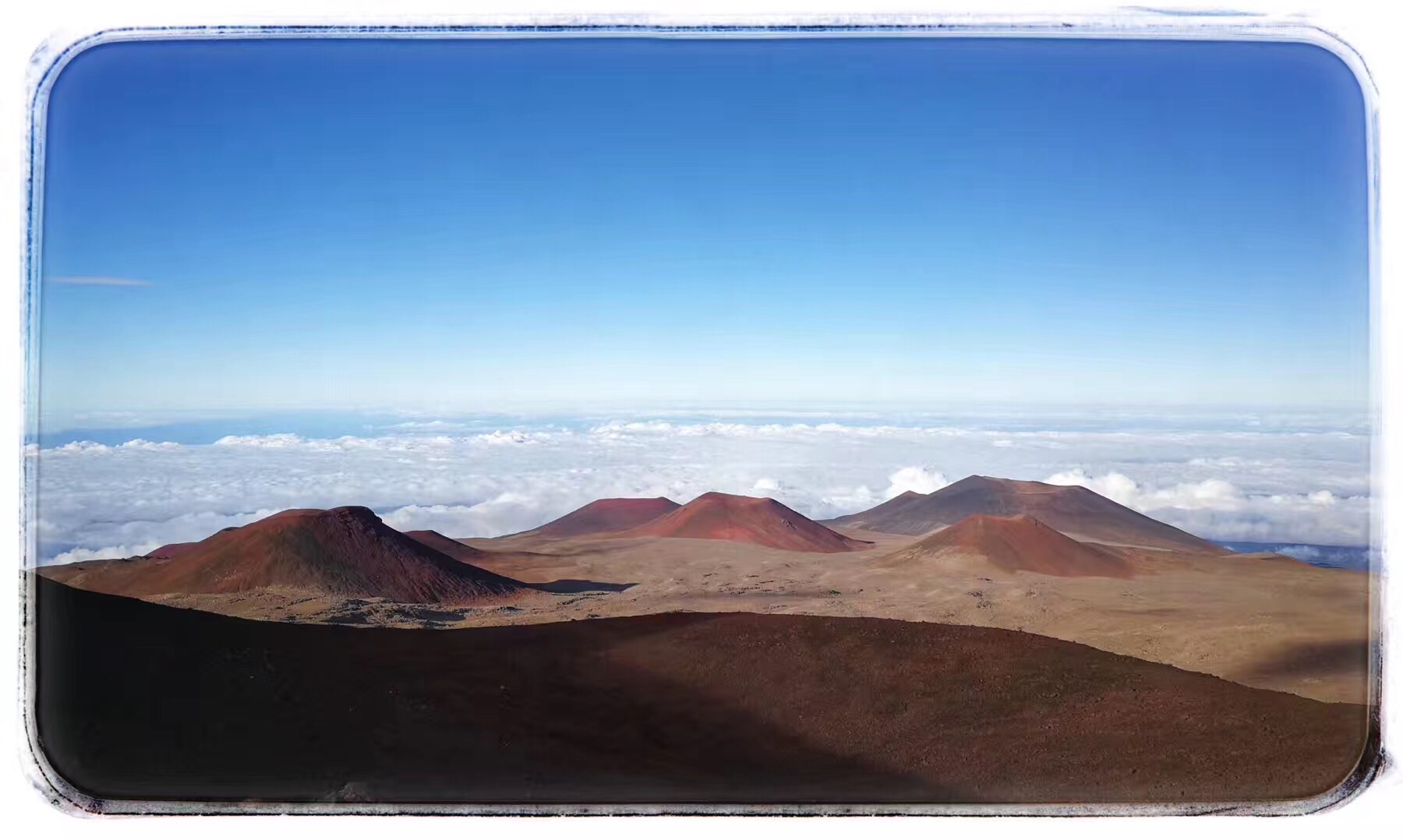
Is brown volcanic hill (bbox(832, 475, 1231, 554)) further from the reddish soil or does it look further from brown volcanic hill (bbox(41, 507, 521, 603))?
the reddish soil

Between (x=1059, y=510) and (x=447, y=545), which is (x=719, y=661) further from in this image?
(x=1059, y=510)

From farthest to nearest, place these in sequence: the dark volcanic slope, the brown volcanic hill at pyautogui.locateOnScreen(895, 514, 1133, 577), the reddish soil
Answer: the brown volcanic hill at pyautogui.locateOnScreen(895, 514, 1133, 577) → the reddish soil → the dark volcanic slope

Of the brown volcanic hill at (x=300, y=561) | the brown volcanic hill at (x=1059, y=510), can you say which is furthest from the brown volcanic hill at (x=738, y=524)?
the brown volcanic hill at (x=300, y=561)

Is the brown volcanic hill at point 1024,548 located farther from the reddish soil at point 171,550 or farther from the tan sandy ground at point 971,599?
the reddish soil at point 171,550

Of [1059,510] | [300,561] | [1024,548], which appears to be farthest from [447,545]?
[1059,510]

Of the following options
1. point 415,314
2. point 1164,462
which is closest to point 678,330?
point 415,314

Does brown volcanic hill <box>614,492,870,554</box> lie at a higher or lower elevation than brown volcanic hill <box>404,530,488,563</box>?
higher

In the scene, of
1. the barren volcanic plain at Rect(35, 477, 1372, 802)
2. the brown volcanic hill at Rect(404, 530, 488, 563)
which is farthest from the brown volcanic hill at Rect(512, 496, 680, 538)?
the brown volcanic hill at Rect(404, 530, 488, 563)
